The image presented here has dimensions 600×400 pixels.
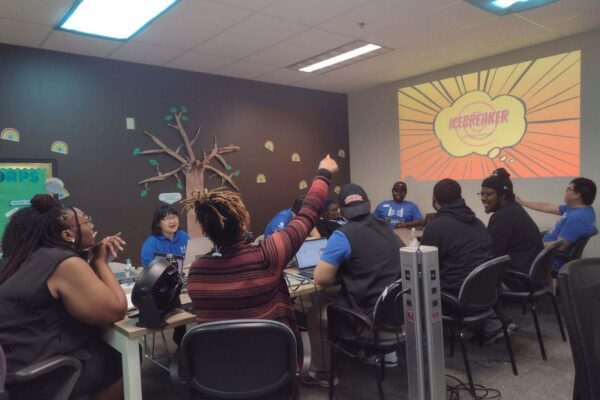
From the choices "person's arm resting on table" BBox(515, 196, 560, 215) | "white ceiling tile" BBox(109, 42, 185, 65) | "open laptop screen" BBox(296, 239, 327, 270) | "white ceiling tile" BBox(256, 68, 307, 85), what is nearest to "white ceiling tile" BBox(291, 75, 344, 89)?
"white ceiling tile" BBox(256, 68, 307, 85)

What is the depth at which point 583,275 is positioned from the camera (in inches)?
47.1

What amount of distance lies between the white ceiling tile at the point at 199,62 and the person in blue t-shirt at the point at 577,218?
11.6 feet

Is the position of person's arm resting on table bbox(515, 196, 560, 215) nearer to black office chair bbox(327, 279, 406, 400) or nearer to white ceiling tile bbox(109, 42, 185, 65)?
black office chair bbox(327, 279, 406, 400)

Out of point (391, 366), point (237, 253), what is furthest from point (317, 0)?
point (391, 366)

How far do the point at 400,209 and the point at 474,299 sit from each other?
300cm

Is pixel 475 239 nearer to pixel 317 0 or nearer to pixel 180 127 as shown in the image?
pixel 317 0

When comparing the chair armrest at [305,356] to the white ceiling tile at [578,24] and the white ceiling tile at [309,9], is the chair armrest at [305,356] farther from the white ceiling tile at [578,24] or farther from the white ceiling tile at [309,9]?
the white ceiling tile at [578,24]

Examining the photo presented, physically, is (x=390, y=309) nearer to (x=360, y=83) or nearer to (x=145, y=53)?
(x=145, y=53)

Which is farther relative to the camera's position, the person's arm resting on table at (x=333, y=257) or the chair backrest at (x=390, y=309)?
the person's arm resting on table at (x=333, y=257)

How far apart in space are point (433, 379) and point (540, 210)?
11.7 feet

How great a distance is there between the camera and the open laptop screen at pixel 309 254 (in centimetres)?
284

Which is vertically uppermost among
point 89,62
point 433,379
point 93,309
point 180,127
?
point 89,62

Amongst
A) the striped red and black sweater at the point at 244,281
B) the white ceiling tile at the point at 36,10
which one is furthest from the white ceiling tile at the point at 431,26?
the striped red and black sweater at the point at 244,281

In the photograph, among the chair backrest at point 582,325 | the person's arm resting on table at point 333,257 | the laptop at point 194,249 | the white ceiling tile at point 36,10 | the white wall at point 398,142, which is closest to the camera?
the chair backrest at point 582,325
